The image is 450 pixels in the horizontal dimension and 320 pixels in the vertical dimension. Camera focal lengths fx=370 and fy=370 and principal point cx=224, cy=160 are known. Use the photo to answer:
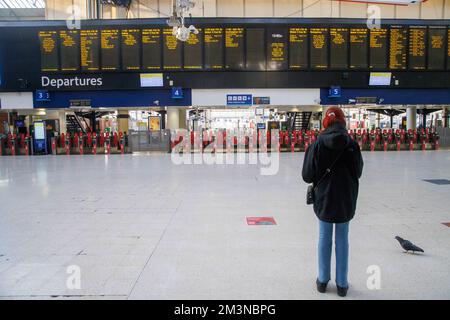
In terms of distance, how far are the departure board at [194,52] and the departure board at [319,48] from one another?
5089 millimetres

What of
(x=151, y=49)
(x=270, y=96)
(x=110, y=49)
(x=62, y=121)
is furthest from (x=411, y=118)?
(x=62, y=121)

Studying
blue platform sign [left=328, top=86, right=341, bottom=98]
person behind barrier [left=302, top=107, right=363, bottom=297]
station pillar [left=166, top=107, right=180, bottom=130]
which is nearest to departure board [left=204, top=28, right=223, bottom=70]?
station pillar [left=166, top=107, right=180, bottom=130]

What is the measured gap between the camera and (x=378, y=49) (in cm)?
1714

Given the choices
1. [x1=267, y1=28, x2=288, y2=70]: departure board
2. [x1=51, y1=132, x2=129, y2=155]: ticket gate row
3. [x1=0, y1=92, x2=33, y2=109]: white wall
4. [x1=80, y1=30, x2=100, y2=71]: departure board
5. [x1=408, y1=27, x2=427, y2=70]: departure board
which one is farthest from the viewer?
[x1=51, y1=132, x2=129, y2=155]: ticket gate row

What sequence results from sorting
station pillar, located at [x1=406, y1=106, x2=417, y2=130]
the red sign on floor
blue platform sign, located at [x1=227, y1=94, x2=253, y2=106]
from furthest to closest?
station pillar, located at [x1=406, y1=106, x2=417, y2=130] → blue platform sign, located at [x1=227, y1=94, x2=253, y2=106] → the red sign on floor

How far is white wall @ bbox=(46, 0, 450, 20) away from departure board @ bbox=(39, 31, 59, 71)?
157 inches

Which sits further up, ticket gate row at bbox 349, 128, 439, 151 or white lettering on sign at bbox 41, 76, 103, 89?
white lettering on sign at bbox 41, 76, 103, 89

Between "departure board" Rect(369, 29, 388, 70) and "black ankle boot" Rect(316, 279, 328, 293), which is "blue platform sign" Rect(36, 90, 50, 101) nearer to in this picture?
"departure board" Rect(369, 29, 388, 70)

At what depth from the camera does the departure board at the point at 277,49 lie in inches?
666

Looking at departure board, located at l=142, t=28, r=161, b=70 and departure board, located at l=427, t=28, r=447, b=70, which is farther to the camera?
departure board, located at l=427, t=28, r=447, b=70

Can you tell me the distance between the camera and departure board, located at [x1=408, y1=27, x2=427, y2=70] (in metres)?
17.1

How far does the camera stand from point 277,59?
56.2 ft

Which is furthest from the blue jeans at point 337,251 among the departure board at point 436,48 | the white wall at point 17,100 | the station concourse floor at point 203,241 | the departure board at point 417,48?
the white wall at point 17,100
